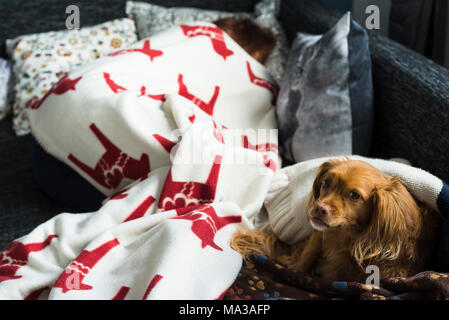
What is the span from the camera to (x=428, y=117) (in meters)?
1.26

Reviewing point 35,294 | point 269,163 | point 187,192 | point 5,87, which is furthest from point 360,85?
point 5,87

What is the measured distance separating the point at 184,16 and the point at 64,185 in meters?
0.94

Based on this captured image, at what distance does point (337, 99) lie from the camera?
→ 4.74 feet

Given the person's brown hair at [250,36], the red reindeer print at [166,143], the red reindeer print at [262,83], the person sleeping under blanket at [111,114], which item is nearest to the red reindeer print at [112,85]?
the person sleeping under blanket at [111,114]

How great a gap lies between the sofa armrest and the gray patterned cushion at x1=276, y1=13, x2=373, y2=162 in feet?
0.16

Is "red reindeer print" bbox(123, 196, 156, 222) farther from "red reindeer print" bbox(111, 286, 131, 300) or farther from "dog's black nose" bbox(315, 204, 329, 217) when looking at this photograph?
"dog's black nose" bbox(315, 204, 329, 217)

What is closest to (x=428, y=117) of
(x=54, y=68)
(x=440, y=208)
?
(x=440, y=208)

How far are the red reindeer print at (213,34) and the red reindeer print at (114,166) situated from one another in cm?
54

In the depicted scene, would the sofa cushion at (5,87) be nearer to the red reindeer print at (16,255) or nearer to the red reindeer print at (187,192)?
the red reindeer print at (16,255)

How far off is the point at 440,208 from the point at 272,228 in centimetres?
41

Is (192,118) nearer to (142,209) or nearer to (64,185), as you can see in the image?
(142,209)

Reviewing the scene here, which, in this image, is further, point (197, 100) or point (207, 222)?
point (197, 100)

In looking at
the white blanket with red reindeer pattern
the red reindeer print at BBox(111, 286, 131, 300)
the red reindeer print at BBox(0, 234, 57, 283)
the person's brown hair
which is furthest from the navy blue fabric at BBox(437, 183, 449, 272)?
the person's brown hair
